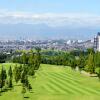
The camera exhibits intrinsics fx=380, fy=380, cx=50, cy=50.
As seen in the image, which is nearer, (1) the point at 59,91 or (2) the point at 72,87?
(1) the point at 59,91

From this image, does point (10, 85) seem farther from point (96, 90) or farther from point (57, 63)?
point (57, 63)

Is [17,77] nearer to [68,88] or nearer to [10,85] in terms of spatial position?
[10,85]

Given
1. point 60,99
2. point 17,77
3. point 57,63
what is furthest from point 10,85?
point 57,63

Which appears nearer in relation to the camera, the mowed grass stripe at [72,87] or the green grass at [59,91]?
the green grass at [59,91]

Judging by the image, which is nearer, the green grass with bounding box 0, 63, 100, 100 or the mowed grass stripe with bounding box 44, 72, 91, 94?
the green grass with bounding box 0, 63, 100, 100

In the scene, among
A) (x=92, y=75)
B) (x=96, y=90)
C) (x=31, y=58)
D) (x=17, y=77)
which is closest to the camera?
(x=96, y=90)

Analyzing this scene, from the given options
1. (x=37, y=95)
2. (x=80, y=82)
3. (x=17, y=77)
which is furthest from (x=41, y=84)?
(x=37, y=95)

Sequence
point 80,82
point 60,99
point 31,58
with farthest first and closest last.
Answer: point 31,58 → point 80,82 → point 60,99

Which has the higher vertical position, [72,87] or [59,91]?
[72,87]

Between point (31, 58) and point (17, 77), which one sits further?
point (31, 58)
